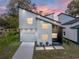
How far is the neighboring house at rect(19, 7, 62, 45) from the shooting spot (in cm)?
3731

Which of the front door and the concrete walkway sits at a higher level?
the front door

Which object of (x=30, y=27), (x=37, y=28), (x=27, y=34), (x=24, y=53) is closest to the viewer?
(x=24, y=53)

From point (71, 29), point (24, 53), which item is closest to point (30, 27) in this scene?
point (71, 29)

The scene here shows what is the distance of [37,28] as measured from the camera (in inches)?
1502

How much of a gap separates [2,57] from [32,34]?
16.0 m

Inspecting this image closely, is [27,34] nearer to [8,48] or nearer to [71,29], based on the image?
[71,29]

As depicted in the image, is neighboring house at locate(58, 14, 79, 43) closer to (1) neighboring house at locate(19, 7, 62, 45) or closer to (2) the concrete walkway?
(1) neighboring house at locate(19, 7, 62, 45)

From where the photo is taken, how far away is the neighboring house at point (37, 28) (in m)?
37.3

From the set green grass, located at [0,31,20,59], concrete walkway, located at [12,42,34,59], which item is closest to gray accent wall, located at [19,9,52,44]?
green grass, located at [0,31,20,59]

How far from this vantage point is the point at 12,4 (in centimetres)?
8425

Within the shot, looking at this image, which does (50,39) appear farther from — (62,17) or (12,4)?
(12,4)

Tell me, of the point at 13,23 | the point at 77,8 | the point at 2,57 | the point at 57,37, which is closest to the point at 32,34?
the point at 57,37

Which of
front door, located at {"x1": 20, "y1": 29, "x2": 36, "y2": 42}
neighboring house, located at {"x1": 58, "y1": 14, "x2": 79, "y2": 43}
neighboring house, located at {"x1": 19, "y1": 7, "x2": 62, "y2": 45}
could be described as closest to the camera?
neighboring house, located at {"x1": 58, "y1": 14, "x2": 79, "y2": 43}

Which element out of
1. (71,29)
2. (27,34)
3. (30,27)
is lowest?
(27,34)
